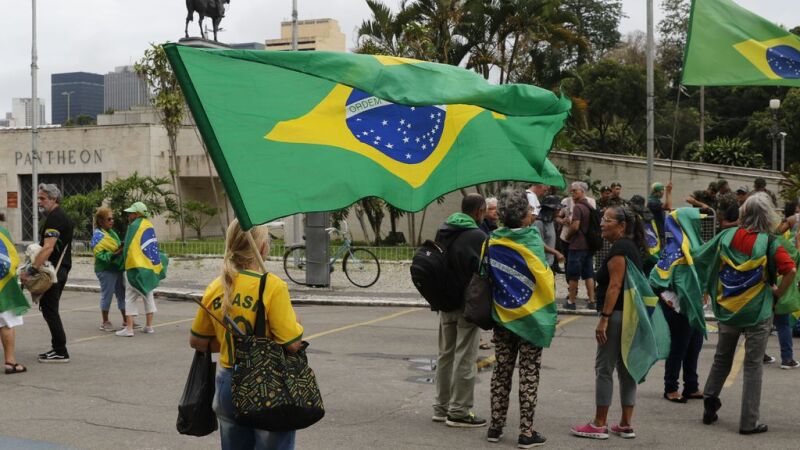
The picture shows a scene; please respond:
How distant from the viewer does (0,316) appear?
9469mm

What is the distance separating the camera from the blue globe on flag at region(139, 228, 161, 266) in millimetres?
12031

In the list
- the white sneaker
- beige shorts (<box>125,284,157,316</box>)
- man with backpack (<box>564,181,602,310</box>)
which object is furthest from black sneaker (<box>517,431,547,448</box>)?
man with backpack (<box>564,181,602,310</box>)

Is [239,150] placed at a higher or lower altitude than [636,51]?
lower

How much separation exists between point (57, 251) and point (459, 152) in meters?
6.09

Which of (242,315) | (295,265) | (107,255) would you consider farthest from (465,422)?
(295,265)

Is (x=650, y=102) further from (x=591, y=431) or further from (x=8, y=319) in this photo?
(x=8, y=319)

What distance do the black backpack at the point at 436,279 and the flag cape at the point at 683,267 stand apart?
211 centimetres

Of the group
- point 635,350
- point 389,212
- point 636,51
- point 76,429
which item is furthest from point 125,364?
point 636,51

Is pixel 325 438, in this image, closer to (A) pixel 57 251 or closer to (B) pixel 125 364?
(B) pixel 125 364

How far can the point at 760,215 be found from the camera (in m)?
7.30

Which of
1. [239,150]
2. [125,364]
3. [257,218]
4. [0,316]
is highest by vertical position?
[239,150]

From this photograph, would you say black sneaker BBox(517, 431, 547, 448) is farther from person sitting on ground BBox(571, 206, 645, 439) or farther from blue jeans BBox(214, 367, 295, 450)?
blue jeans BBox(214, 367, 295, 450)

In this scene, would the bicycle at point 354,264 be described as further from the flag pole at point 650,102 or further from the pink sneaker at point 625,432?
the pink sneaker at point 625,432

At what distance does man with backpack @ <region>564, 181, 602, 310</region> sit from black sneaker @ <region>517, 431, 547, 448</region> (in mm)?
7228
